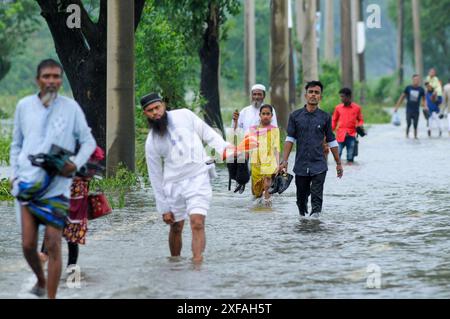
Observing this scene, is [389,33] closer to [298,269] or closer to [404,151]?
[404,151]

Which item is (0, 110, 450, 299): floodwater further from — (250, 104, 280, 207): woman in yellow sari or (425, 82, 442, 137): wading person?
(425, 82, 442, 137): wading person

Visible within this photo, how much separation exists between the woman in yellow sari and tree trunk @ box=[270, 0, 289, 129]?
12.1 meters

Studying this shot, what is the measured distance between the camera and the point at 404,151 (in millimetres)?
31062

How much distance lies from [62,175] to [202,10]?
57.7 feet

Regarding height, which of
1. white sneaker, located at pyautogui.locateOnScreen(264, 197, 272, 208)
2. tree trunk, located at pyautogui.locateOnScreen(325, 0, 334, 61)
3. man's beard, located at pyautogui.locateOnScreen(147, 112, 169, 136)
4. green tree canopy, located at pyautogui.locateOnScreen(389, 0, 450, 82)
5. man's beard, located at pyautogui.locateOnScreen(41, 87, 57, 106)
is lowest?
white sneaker, located at pyautogui.locateOnScreen(264, 197, 272, 208)

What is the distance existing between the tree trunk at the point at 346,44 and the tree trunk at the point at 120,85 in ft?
91.7

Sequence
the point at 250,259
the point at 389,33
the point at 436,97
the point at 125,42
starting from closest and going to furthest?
the point at 250,259, the point at 125,42, the point at 436,97, the point at 389,33

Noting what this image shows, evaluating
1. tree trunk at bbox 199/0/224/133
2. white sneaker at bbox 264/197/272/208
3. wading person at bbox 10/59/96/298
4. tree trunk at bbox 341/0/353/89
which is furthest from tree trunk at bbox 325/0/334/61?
wading person at bbox 10/59/96/298

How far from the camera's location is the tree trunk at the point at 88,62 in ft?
71.3

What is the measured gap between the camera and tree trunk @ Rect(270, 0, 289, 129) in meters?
30.9

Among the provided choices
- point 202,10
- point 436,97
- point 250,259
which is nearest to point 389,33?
point 436,97

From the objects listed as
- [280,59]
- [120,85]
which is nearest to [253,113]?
[120,85]

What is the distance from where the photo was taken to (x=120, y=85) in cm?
2067
